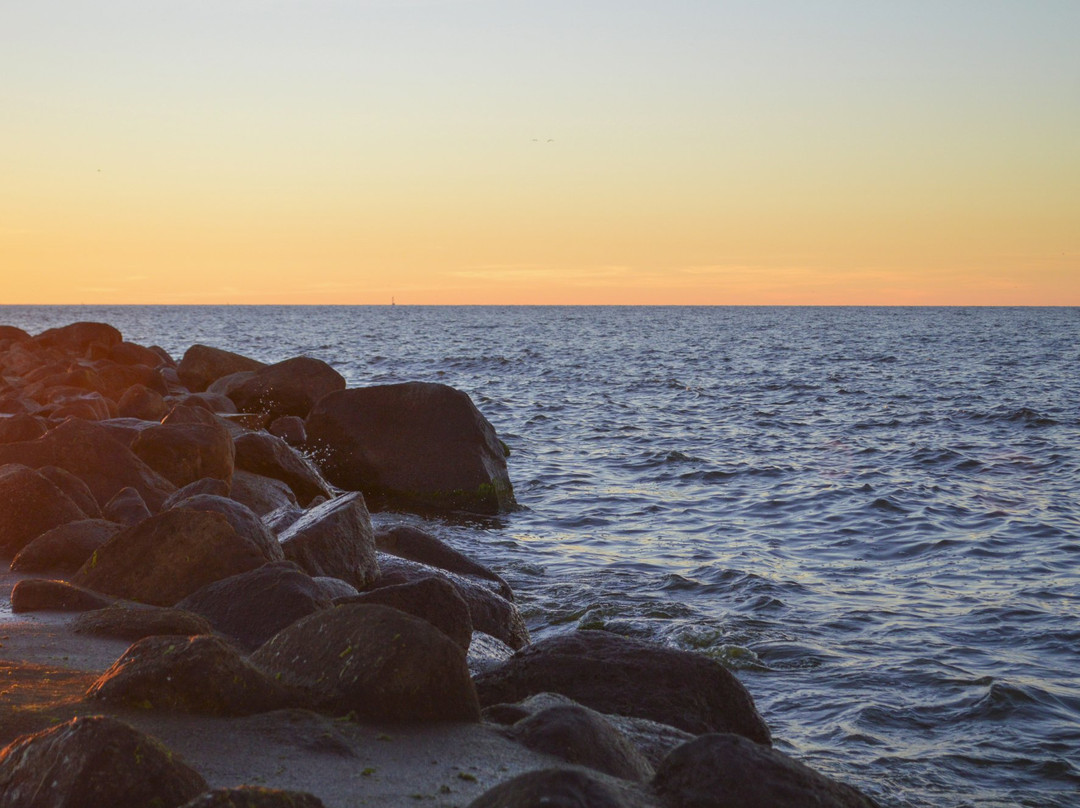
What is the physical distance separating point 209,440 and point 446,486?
4.21 meters

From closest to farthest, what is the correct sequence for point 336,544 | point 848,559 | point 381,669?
point 381,669 → point 336,544 → point 848,559

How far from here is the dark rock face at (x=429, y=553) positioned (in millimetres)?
8766

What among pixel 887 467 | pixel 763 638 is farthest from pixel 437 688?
pixel 887 467

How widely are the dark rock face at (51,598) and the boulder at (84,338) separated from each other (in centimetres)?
2165

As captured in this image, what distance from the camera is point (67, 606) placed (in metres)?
6.04

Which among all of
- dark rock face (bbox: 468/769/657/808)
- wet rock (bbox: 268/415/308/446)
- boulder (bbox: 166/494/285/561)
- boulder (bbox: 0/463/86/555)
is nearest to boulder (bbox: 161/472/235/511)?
boulder (bbox: 0/463/86/555)

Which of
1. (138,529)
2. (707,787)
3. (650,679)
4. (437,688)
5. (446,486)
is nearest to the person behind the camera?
(707,787)

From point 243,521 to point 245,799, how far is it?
409 cm

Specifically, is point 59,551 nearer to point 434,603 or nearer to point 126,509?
point 126,509

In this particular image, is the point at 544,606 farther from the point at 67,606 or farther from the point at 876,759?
the point at 67,606

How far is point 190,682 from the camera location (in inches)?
164

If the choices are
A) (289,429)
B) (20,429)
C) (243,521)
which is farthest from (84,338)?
(243,521)

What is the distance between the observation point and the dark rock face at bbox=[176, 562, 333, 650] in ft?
18.4

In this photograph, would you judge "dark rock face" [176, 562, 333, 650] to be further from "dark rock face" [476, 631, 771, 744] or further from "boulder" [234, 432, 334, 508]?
"boulder" [234, 432, 334, 508]
